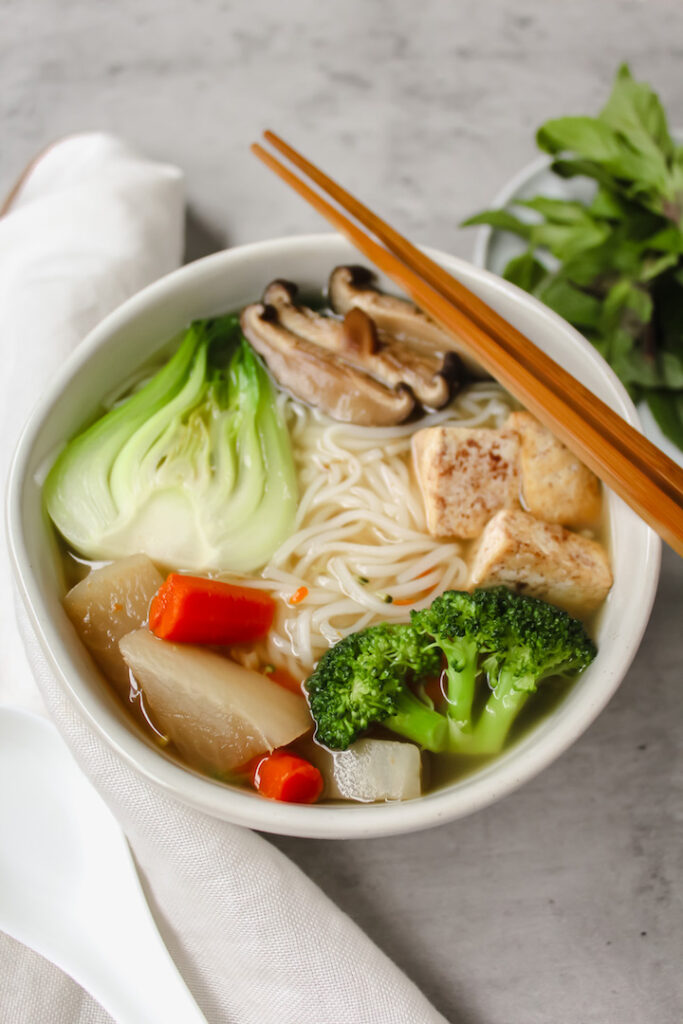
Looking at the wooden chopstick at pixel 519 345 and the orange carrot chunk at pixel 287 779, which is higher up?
the wooden chopstick at pixel 519 345

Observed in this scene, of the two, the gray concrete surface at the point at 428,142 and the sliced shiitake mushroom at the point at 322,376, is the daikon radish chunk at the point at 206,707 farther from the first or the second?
the sliced shiitake mushroom at the point at 322,376

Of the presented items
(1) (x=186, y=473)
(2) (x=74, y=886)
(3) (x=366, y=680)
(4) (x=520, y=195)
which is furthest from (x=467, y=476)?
(2) (x=74, y=886)

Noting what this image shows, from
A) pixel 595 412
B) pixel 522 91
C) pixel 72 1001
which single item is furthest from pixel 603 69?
pixel 72 1001

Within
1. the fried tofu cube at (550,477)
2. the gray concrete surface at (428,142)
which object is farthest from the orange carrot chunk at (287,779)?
the fried tofu cube at (550,477)

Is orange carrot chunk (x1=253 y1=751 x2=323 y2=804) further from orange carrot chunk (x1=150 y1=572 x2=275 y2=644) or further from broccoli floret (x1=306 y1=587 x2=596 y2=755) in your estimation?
orange carrot chunk (x1=150 y1=572 x2=275 y2=644)

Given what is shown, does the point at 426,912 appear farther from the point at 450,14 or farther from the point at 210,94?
the point at 450,14

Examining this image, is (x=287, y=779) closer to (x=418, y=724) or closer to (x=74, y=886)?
(x=418, y=724)

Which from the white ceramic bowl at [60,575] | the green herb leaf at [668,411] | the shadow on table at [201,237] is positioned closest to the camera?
the white ceramic bowl at [60,575]
